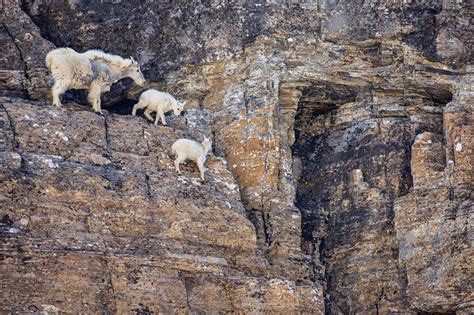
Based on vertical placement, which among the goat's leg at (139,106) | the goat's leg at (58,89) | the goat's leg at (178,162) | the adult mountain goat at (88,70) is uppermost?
the adult mountain goat at (88,70)

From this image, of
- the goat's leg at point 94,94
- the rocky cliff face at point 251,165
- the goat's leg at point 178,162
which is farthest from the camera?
the goat's leg at point 94,94

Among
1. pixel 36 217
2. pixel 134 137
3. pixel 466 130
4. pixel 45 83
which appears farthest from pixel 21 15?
pixel 466 130

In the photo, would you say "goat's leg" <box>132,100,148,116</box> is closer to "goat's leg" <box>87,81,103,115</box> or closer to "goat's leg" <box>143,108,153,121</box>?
"goat's leg" <box>143,108,153,121</box>

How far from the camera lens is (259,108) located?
52562mm

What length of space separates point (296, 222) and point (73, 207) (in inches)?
268

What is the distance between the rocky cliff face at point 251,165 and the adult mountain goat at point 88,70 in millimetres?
715

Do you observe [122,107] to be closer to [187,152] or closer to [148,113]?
[148,113]

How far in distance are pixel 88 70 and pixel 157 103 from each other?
2.28 meters

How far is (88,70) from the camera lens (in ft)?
165

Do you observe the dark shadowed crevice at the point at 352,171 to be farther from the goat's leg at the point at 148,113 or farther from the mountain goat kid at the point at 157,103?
the goat's leg at the point at 148,113

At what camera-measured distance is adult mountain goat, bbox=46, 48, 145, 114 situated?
49844mm

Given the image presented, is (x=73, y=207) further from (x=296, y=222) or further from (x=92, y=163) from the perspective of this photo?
(x=296, y=222)

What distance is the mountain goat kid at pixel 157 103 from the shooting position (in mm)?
51531

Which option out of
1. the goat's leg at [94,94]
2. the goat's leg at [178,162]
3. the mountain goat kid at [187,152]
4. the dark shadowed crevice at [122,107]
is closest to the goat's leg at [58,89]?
the goat's leg at [94,94]
